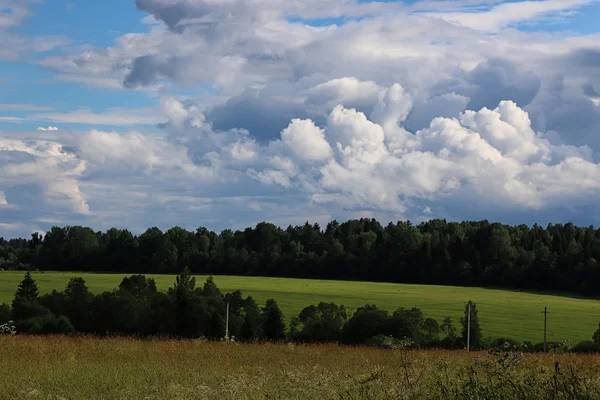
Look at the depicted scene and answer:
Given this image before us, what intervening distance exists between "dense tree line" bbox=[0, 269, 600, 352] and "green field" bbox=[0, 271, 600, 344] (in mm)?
11189

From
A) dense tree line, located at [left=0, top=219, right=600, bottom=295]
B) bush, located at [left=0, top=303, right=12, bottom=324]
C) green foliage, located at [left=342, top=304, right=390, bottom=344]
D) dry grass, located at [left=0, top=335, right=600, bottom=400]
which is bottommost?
bush, located at [left=0, top=303, right=12, bottom=324]

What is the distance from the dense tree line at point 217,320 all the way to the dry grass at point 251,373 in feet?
116

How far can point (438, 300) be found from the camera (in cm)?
11106

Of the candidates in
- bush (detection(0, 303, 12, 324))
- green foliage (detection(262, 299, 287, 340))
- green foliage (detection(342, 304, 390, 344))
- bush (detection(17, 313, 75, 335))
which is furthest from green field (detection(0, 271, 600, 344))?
bush (detection(17, 313, 75, 335))

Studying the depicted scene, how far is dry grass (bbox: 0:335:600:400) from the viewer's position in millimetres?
14438

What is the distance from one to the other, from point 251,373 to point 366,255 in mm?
153203

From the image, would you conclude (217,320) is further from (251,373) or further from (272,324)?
(251,373)

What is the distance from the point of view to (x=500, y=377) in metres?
14.7

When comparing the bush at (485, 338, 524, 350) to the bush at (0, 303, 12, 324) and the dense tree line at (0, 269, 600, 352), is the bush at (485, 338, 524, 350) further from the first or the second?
the bush at (0, 303, 12, 324)

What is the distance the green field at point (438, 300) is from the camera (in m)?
84.4

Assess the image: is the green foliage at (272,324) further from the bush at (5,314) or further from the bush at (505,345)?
the bush at (5,314)


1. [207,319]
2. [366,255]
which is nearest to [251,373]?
[207,319]

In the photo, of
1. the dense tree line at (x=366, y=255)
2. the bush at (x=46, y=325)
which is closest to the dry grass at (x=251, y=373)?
the bush at (x=46, y=325)

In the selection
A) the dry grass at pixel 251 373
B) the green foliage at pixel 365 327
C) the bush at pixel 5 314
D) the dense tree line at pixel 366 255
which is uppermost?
the dense tree line at pixel 366 255
